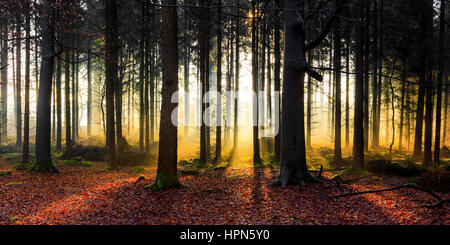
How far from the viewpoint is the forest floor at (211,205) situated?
18.5 ft

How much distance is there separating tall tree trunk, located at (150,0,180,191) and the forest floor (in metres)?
0.57

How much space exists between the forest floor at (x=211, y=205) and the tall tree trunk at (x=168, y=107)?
566 mm

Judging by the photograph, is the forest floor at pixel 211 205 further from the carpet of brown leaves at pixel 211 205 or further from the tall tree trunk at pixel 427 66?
the tall tree trunk at pixel 427 66

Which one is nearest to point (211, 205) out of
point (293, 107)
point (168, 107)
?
point (168, 107)

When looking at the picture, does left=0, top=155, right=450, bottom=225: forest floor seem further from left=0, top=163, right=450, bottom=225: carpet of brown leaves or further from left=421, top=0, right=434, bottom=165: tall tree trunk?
left=421, top=0, right=434, bottom=165: tall tree trunk

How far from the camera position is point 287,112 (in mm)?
8820

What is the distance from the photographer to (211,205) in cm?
681

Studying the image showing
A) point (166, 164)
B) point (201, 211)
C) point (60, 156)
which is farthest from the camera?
point (60, 156)

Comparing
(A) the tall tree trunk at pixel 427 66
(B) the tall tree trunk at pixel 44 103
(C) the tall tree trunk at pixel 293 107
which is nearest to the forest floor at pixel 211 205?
(C) the tall tree trunk at pixel 293 107

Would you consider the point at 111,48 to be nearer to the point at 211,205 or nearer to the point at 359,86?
the point at 211,205

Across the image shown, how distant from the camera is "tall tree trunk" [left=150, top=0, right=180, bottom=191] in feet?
26.6
